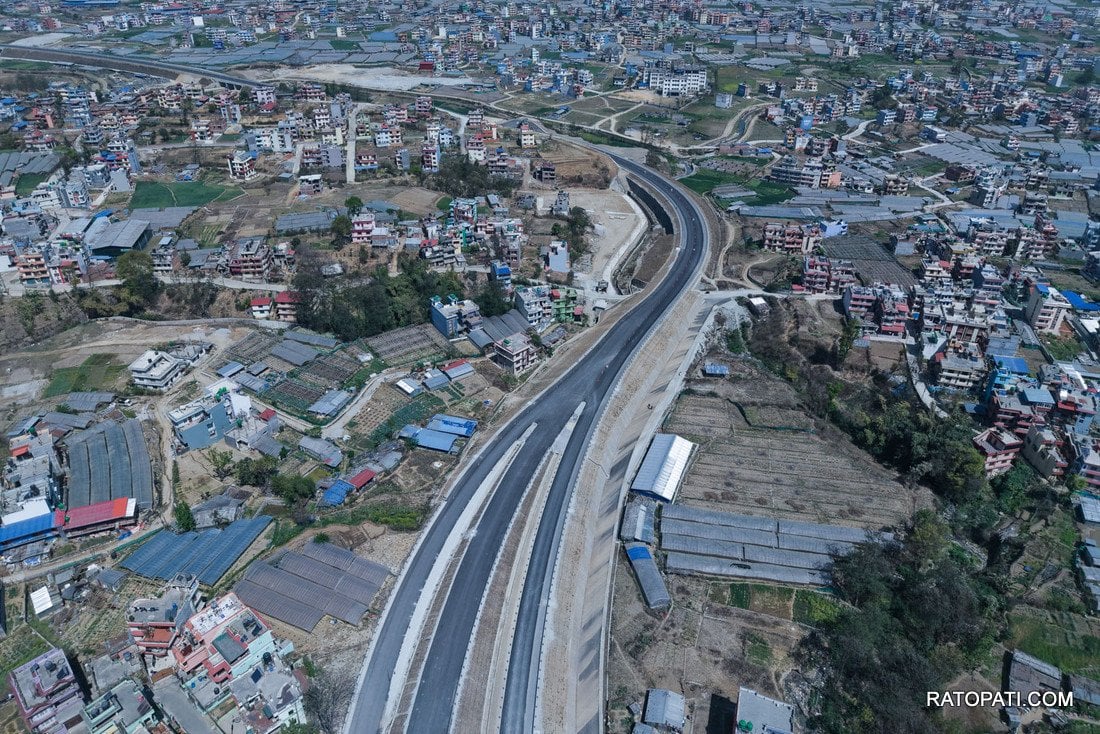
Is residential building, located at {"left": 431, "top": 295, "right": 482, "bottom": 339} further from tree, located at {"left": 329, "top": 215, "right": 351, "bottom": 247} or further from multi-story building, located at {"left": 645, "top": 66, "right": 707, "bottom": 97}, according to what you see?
multi-story building, located at {"left": 645, "top": 66, "right": 707, "bottom": 97}

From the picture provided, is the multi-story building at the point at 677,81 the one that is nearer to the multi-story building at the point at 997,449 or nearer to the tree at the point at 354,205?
the tree at the point at 354,205

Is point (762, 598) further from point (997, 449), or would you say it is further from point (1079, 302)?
point (1079, 302)

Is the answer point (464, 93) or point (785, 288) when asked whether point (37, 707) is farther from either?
point (464, 93)

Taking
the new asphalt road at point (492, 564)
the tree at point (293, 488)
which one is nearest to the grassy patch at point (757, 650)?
the new asphalt road at point (492, 564)

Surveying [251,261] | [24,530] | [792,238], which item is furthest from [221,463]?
[792,238]

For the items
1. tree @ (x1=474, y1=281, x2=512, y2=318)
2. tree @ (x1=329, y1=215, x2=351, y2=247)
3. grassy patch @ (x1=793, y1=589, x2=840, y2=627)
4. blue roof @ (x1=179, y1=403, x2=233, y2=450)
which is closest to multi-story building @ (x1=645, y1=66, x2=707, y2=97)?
tree @ (x1=329, y1=215, x2=351, y2=247)
